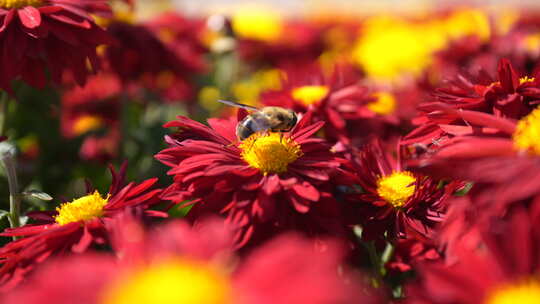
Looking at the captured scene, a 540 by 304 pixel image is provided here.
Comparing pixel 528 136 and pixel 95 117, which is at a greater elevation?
pixel 528 136

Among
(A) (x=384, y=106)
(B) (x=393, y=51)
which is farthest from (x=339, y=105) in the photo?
(B) (x=393, y=51)

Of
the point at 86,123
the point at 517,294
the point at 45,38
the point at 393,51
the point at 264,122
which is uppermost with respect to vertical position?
the point at 45,38

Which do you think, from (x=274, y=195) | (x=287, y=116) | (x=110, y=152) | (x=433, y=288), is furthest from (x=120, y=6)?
(x=433, y=288)

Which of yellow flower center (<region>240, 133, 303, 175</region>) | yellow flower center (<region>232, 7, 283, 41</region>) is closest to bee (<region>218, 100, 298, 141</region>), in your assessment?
yellow flower center (<region>240, 133, 303, 175</region>)

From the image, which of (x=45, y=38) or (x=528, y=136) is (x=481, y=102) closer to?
(x=528, y=136)

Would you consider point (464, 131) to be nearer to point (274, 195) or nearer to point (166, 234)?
point (274, 195)

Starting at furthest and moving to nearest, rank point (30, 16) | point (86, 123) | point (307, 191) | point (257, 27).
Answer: point (257, 27) < point (86, 123) < point (30, 16) < point (307, 191)

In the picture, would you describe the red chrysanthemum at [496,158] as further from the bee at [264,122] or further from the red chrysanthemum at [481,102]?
the bee at [264,122]

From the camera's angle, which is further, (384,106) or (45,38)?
(384,106)
